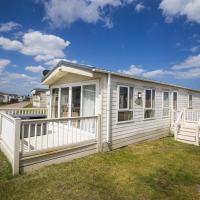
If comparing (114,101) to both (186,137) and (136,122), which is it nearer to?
(136,122)

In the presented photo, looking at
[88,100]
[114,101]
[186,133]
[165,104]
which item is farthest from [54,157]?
[165,104]

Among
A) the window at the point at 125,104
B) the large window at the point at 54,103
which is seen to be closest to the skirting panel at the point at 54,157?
the window at the point at 125,104

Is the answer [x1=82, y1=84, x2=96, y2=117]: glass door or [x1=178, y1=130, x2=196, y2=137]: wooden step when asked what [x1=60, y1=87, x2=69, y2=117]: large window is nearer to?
[x1=82, y1=84, x2=96, y2=117]: glass door

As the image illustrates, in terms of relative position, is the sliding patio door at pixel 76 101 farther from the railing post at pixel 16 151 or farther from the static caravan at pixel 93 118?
the railing post at pixel 16 151

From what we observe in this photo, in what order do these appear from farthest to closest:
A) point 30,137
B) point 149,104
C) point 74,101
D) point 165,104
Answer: point 165,104 < point 149,104 < point 74,101 < point 30,137

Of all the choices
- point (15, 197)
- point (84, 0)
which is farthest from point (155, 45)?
point (15, 197)

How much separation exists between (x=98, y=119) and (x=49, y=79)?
3.93 meters

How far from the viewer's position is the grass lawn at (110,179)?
338cm

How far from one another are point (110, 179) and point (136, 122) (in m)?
3.76

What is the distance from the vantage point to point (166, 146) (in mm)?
7352

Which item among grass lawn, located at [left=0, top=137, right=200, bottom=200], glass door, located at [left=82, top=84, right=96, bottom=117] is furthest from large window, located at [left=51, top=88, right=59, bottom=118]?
grass lawn, located at [left=0, top=137, right=200, bottom=200]

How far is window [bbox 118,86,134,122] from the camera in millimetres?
6634

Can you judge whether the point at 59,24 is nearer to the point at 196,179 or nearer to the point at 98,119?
the point at 98,119

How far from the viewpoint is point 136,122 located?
24.5 feet
